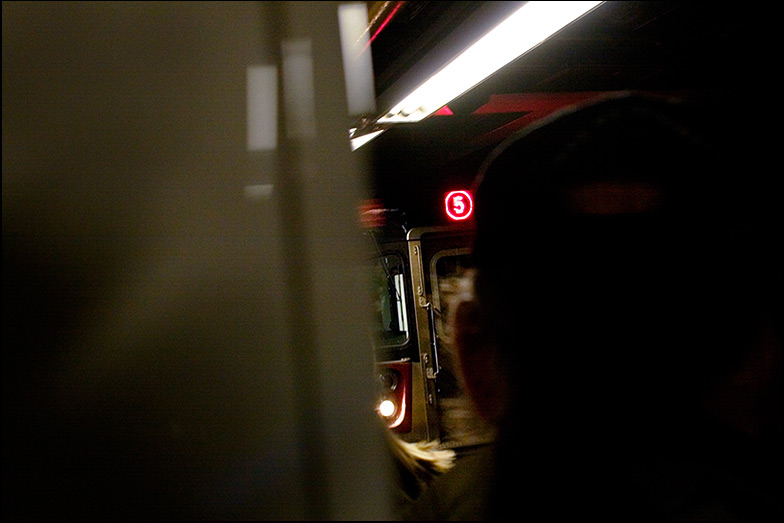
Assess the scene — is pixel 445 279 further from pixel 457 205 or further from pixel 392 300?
pixel 457 205

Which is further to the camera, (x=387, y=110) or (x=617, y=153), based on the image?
(x=387, y=110)

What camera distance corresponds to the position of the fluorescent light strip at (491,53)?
51.1 inches

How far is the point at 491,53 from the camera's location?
150 cm

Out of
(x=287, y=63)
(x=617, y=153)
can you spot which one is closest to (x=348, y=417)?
(x=287, y=63)

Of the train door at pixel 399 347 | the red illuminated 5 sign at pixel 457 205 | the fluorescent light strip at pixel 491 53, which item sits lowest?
the train door at pixel 399 347

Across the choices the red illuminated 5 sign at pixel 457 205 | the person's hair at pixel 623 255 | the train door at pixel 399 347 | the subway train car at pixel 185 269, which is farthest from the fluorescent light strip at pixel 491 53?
the red illuminated 5 sign at pixel 457 205

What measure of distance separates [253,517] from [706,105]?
3.24 ft

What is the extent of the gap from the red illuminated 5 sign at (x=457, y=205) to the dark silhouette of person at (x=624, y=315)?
4947mm

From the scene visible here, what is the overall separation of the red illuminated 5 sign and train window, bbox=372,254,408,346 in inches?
29.3

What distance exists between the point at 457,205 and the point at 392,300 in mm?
1237

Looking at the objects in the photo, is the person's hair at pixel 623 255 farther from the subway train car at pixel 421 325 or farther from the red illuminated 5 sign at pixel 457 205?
the red illuminated 5 sign at pixel 457 205

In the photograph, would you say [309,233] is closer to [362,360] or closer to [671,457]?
[362,360]

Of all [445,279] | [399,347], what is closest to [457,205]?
[445,279]

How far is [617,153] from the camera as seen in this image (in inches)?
34.1
